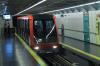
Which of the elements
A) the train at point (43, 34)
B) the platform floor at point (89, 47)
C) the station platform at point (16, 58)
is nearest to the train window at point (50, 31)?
the train at point (43, 34)

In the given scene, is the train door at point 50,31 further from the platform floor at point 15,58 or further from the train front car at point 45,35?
the platform floor at point 15,58

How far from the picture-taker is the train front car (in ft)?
54.3

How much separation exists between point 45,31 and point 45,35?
32 cm

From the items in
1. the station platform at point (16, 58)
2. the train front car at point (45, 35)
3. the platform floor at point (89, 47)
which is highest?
the train front car at point (45, 35)

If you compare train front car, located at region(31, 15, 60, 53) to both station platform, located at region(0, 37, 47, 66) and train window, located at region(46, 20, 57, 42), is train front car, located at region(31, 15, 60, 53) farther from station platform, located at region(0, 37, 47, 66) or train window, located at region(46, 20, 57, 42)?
station platform, located at region(0, 37, 47, 66)

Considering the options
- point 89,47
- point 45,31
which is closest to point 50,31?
point 45,31

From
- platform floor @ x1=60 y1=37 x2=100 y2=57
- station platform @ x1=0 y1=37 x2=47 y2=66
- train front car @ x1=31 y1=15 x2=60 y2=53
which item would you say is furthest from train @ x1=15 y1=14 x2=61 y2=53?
platform floor @ x1=60 y1=37 x2=100 y2=57

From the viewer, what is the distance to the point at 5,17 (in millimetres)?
34125

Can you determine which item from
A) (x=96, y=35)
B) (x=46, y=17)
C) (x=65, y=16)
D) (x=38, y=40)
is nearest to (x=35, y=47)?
Result: (x=38, y=40)

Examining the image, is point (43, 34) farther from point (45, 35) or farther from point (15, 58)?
point (15, 58)

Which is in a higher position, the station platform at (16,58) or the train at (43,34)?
the train at (43,34)

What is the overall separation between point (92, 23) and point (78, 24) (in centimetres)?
479

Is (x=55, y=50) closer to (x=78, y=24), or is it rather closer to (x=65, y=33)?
(x=78, y=24)

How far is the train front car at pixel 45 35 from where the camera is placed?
1656 centimetres
